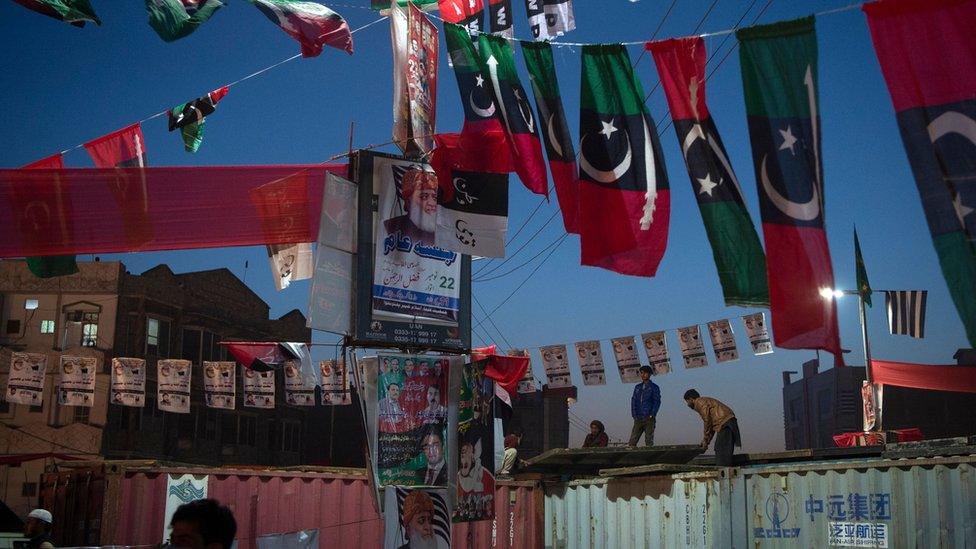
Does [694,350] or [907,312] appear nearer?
[907,312]

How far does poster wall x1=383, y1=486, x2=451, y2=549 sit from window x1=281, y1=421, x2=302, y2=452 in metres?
37.7

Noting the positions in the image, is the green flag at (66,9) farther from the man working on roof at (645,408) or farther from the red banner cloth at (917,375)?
the red banner cloth at (917,375)

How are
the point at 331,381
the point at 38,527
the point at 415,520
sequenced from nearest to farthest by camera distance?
the point at 38,527, the point at 415,520, the point at 331,381

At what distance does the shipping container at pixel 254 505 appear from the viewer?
16.9m

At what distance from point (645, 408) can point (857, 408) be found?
34077 millimetres

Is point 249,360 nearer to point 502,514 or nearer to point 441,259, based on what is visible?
point 502,514

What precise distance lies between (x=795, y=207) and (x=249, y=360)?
57.4 feet

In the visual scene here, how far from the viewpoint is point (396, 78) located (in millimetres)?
12836

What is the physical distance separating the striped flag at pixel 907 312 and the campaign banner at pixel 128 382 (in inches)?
879

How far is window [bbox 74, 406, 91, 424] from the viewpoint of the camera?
126ft

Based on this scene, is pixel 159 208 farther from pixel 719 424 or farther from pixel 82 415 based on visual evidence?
pixel 82 415

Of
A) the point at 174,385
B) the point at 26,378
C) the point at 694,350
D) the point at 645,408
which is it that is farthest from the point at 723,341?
the point at 26,378

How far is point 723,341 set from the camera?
86.3 feet

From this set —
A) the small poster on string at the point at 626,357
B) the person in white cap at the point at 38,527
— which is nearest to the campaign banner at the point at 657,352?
the small poster on string at the point at 626,357
